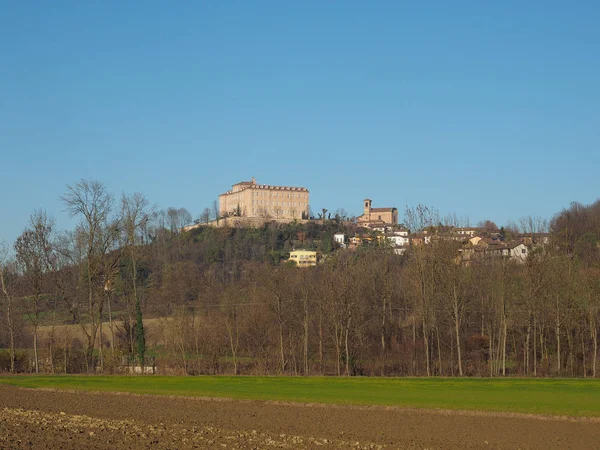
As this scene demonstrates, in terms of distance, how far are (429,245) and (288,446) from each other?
34.8 m

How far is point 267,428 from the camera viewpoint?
22.8m

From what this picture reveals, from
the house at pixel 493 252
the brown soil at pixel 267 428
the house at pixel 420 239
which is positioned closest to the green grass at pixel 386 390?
the brown soil at pixel 267 428

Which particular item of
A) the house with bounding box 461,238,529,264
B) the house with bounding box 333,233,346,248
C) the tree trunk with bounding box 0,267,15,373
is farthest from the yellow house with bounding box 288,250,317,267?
the tree trunk with bounding box 0,267,15,373

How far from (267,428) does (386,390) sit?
37.9ft

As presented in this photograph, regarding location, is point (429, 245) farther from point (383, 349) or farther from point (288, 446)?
point (288, 446)

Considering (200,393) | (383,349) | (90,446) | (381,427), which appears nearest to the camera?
(90,446)

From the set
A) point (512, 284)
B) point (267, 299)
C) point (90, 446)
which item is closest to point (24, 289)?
point (267, 299)

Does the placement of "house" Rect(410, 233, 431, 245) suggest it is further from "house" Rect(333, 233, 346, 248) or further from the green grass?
"house" Rect(333, 233, 346, 248)

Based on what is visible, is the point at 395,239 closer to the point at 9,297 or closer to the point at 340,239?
the point at 340,239

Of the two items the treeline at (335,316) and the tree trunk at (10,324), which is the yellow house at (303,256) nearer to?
the treeline at (335,316)

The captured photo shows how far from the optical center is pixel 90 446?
63.6 feet

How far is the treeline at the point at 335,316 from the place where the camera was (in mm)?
50562

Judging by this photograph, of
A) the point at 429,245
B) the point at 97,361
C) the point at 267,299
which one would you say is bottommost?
the point at 97,361

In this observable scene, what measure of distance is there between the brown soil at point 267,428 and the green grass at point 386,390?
4.49ft
